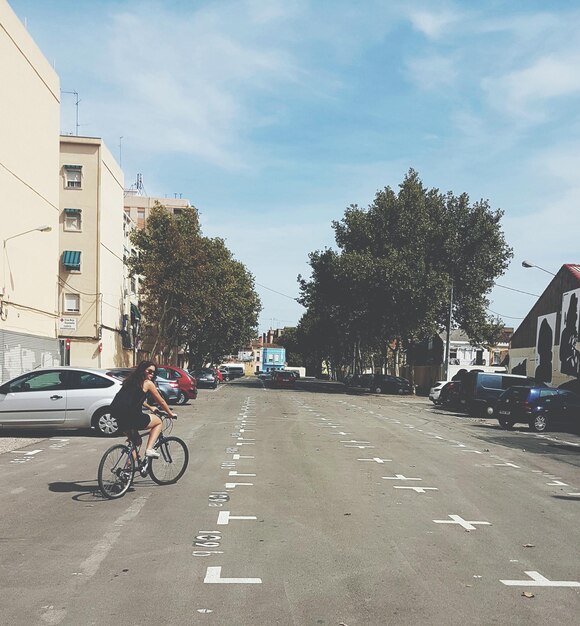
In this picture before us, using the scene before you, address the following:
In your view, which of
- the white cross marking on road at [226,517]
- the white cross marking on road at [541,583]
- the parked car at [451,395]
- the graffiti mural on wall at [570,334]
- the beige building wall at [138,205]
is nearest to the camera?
the white cross marking on road at [541,583]

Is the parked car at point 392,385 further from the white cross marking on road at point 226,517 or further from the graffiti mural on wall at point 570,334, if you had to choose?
the white cross marking on road at point 226,517

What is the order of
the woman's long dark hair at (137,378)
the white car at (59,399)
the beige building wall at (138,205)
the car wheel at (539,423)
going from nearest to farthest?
the woman's long dark hair at (137,378) < the white car at (59,399) < the car wheel at (539,423) < the beige building wall at (138,205)

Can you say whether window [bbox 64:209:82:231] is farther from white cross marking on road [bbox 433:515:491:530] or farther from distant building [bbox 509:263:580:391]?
white cross marking on road [bbox 433:515:491:530]

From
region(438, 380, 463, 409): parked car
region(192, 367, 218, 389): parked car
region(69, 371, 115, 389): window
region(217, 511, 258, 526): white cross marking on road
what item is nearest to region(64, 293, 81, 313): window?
region(192, 367, 218, 389): parked car

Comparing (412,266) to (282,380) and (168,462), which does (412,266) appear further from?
(168,462)

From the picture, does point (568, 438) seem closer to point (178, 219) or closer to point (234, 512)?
point (234, 512)

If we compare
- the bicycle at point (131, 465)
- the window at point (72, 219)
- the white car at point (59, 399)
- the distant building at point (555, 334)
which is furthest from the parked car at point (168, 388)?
the distant building at point (555, 334)

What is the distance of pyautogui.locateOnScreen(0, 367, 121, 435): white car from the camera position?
1608 cm

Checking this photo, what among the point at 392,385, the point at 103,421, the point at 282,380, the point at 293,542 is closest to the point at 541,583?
the point at 293,542

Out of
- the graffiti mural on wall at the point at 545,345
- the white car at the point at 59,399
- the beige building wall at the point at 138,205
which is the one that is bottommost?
the white car at the point at 59,399

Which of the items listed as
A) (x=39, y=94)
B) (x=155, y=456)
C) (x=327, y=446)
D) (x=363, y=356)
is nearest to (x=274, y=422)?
(x=327, y=446)

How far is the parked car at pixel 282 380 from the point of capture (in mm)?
57500

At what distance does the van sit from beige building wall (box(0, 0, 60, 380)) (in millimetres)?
17860

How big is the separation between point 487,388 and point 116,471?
Result: 75.3 feet
